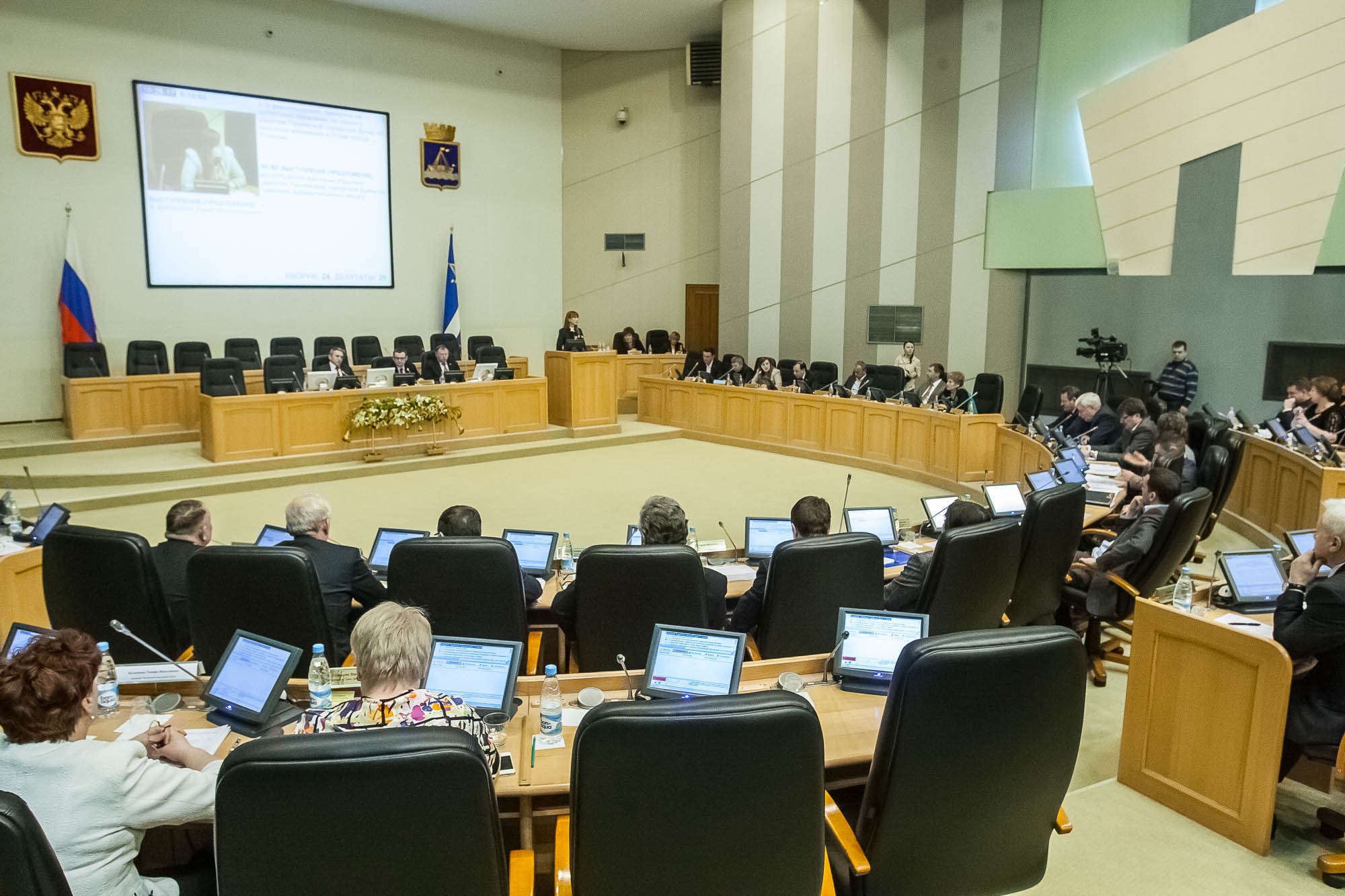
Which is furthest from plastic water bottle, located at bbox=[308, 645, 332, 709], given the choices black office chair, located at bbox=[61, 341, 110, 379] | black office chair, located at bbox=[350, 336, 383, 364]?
black office chair, located at bbox=[350, 336, 383, 364]

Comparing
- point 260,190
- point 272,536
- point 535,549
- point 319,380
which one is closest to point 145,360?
point 319,380

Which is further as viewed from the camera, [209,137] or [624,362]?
[624,362]

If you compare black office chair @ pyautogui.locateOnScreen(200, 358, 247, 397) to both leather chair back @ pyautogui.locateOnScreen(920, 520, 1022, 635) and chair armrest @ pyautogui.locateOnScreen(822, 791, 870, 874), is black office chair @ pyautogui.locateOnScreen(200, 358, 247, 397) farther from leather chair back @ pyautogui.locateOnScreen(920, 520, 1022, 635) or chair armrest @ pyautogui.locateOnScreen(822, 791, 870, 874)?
chair armrest @ pyautogui.locateOnScreen(822, 791, 870, 874)

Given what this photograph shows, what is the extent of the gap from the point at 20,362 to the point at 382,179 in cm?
515

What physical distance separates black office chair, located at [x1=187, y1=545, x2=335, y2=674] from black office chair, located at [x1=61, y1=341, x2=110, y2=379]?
309 inches

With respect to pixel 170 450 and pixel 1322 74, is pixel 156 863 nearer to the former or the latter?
pixel 170 450

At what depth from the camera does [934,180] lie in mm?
12312

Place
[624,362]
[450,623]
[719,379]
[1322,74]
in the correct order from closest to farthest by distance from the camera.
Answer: [450,623]
[1322,74]
[719,379]
[624,362]

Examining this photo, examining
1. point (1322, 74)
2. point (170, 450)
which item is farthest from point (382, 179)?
point (1322, 74)

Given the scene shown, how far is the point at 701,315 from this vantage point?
15250mm

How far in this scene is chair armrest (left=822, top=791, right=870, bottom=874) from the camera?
2094 millimetres

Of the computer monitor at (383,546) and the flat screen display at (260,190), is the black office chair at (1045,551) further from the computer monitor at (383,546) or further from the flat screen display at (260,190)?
the flat screen display at (260,190)

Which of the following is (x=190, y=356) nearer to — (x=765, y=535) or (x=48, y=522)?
(x=48, y=522)

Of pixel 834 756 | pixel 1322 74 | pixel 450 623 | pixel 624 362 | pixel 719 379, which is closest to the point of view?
pixel 834 756
